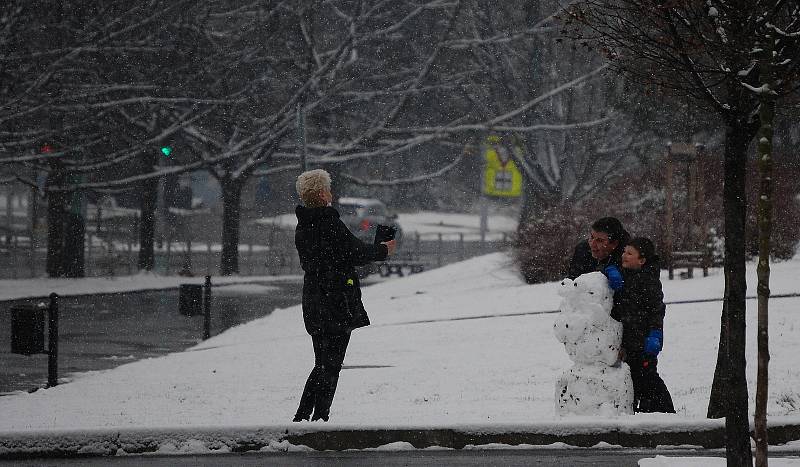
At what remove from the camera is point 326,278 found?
8.17 metres

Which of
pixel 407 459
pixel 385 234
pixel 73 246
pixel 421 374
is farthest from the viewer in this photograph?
pixel 73 246

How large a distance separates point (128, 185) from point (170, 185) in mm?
12954

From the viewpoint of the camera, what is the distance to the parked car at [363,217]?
133ft

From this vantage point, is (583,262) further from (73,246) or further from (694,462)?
(73,246)

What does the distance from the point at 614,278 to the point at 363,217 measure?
33.6 meters

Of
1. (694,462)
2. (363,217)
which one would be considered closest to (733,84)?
(694,462)

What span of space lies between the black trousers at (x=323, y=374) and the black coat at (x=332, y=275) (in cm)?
9

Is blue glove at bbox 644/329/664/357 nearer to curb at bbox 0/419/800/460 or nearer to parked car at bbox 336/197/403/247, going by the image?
curb at bbox 0/419/800/460

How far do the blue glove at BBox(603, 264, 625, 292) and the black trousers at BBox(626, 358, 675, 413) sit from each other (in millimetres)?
575

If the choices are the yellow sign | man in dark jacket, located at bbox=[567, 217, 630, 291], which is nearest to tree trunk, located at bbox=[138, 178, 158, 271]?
the yellow sign

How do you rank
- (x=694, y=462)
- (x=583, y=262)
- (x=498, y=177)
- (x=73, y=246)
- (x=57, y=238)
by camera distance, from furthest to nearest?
(x=498, y=177)
(x=73, y=246)
(x=57, y=238)
(x=583, y=262)
(x=694, y=462)

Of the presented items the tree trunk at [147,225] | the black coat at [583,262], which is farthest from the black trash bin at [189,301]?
the tree trunk at [147,225]

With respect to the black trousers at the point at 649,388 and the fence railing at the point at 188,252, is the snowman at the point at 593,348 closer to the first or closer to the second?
the black trousers at the point at 649,388

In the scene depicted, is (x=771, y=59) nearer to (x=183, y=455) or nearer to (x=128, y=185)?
(x=183, y=455)
